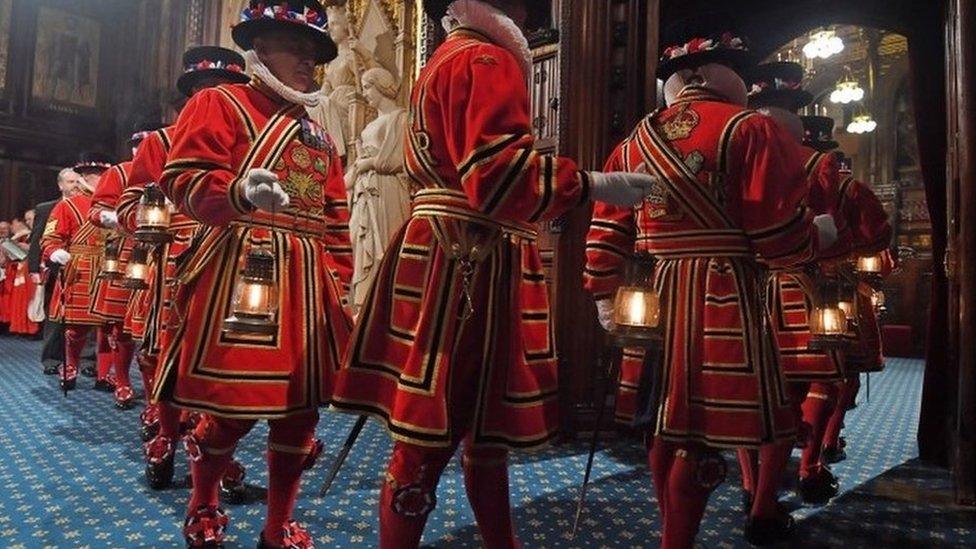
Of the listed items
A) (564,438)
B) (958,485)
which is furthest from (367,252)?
(958,485)

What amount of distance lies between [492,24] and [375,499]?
6.64 ft

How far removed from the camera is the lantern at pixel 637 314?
181cm

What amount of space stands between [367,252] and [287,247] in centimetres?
427

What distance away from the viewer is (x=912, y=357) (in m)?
11.8

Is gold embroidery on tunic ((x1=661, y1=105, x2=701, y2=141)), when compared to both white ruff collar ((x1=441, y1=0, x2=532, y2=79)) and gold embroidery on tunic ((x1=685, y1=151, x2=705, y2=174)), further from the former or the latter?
white ruff collar ((x1=441, y1=0, x2=532, y2=79))

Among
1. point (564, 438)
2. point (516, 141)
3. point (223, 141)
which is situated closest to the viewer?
point (516, 141)

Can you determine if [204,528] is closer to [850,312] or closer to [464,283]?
[464,283]

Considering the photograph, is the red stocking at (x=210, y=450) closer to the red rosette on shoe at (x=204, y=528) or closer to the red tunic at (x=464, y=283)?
the red rosette on shoe at (x=204, y=528)

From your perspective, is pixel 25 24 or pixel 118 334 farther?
pixel 25 24

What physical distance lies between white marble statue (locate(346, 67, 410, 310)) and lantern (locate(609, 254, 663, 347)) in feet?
14.4

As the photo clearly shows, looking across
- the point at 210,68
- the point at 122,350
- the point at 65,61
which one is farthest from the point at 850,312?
→ the point at 65,61

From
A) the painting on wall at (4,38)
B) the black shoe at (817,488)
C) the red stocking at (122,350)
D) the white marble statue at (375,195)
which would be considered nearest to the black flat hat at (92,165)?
the red stocking at (122,350)

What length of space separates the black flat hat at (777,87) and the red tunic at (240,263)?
2.06 m

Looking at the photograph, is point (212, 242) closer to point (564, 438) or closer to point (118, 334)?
point (564, 438)
